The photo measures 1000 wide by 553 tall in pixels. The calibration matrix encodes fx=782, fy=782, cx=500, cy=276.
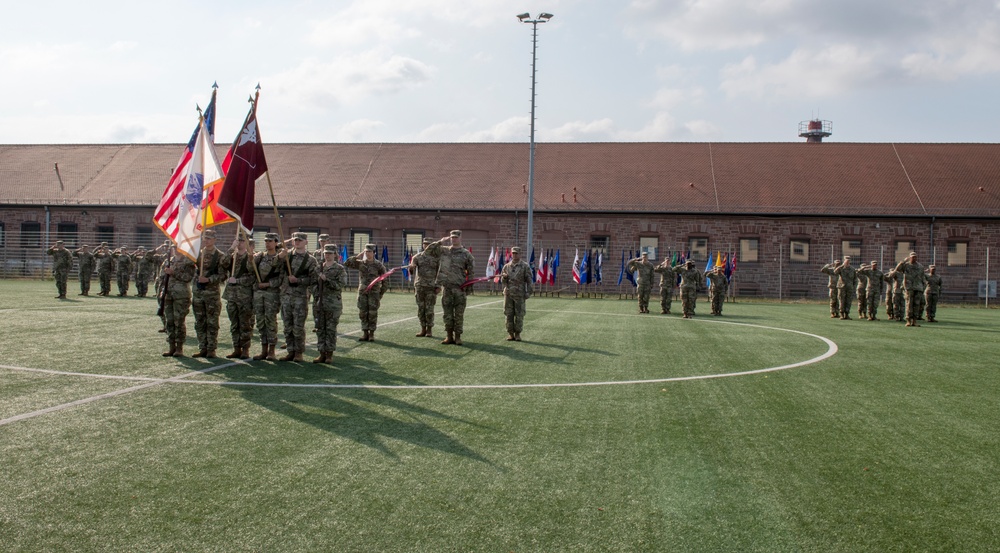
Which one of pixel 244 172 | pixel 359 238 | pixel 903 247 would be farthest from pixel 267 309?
pixel 903 247

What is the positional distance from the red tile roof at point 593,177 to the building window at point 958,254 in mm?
1593

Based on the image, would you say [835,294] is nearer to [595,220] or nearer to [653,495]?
[595,220]

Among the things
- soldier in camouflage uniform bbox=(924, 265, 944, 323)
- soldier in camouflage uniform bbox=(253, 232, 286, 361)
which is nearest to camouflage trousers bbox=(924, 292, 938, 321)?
soldier in camouflage uniform bbox=(924, 265, 944, 323)

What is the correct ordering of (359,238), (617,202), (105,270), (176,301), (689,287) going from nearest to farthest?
(176,301) < (689,287) < (105,270) < (617,202) < (359,238)

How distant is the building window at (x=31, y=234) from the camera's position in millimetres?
42594

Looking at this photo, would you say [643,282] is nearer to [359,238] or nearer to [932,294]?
[932,294]

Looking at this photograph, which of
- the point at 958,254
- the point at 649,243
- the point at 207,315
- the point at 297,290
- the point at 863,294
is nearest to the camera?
the point at 297,290

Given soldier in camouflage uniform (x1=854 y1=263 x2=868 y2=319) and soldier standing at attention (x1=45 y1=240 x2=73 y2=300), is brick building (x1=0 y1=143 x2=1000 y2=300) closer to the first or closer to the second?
soldier in camouflage uniform (x1=854 y1=263 x2=868 y2=319)

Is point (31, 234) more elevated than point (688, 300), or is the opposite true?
point (31, 234)

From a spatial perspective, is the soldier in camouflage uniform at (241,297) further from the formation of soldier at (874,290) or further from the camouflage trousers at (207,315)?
the formation of soldier at (874,290)

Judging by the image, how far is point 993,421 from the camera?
28.0 ft

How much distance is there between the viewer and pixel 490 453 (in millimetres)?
6742

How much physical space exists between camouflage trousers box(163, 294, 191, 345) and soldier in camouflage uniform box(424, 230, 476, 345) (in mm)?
4522

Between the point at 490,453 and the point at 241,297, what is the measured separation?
22.1 ft
